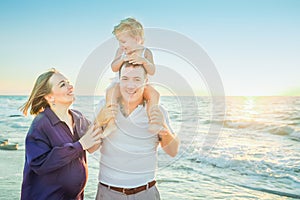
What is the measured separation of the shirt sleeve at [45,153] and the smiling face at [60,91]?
0.25 metres

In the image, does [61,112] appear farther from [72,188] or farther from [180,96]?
[180,96]

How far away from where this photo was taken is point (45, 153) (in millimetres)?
2281

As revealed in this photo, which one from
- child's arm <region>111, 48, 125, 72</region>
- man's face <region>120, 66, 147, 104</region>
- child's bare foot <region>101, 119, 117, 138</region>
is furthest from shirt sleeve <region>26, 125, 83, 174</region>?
child's arm <region>111, 48, 125, 72</region>

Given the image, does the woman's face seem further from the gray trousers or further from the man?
the gray trousers

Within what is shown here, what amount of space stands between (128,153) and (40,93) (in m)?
0.72

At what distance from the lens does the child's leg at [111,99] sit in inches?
91.0

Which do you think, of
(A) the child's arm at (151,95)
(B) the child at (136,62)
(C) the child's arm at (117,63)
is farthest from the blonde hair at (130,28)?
(A) the child's arm at (151,95)

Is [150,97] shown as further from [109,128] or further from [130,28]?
[130,28]

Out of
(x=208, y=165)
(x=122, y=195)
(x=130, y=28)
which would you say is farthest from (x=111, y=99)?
(x=208, y=165)

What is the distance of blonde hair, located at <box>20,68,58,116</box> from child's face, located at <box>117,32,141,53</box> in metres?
0.57

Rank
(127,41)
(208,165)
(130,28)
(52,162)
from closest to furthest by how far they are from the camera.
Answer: (52,162) < (127,41) < (130,28) < (208,165)

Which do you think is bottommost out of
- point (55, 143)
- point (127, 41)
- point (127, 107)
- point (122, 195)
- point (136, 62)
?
point (122, 195)

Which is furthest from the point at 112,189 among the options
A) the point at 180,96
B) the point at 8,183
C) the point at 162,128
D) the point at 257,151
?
the point at 257,151

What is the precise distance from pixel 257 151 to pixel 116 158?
769 cm
